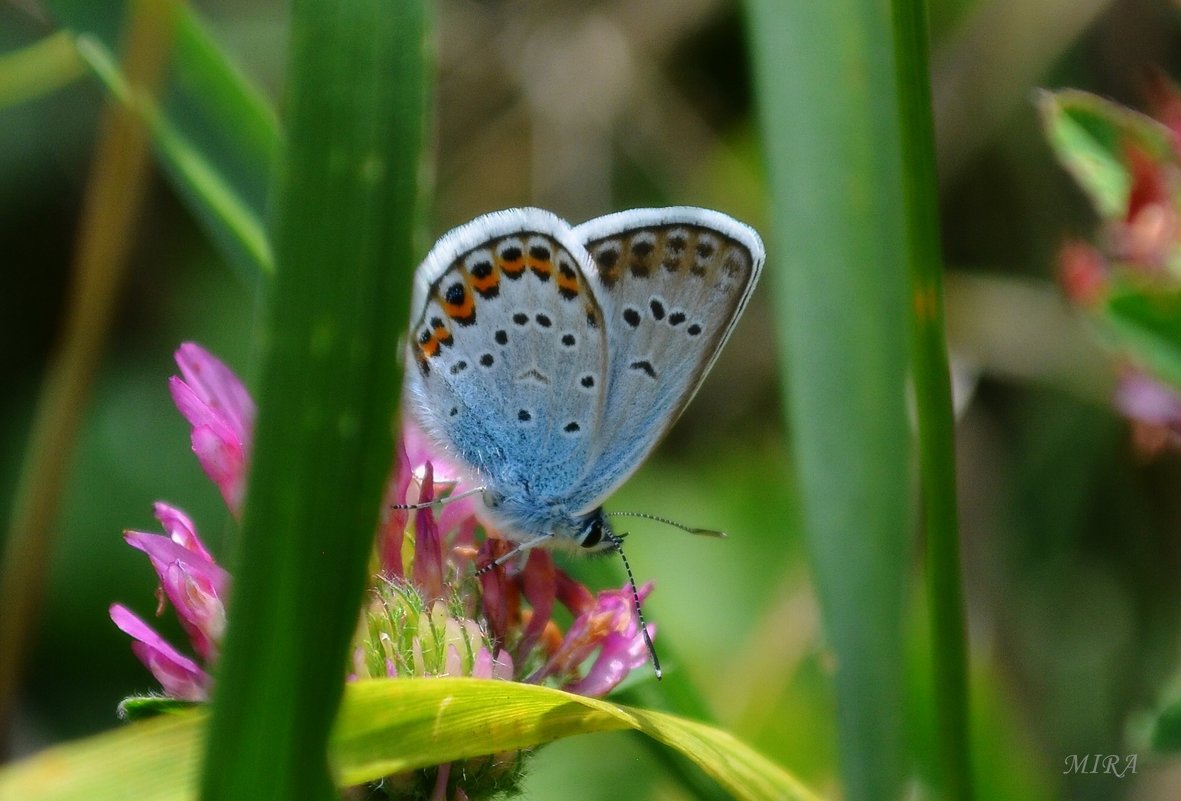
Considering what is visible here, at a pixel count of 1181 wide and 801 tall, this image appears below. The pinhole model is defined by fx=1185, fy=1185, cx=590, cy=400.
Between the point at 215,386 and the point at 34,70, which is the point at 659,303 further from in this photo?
the point at 34,70

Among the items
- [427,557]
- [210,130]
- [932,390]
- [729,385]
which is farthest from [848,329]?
[729,385]

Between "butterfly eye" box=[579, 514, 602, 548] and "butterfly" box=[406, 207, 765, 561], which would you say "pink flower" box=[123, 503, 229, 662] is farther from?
"butterfly eye" box=[579, 514, 602, 548]

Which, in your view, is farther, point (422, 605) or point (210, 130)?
point (210, 130)

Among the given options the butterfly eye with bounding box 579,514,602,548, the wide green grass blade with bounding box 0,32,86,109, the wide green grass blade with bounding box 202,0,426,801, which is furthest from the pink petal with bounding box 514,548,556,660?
the wide green grass blade with bounding box 0,32,86,109

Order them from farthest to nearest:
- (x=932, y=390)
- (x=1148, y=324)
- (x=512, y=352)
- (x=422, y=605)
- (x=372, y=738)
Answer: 1. (x=512, y=352)
2. (x=1148, y=324)
3. (x=422, y=605)
4. (x=932, y=390)
5. (x=372, y=738)

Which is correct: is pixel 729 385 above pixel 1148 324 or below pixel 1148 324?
below
